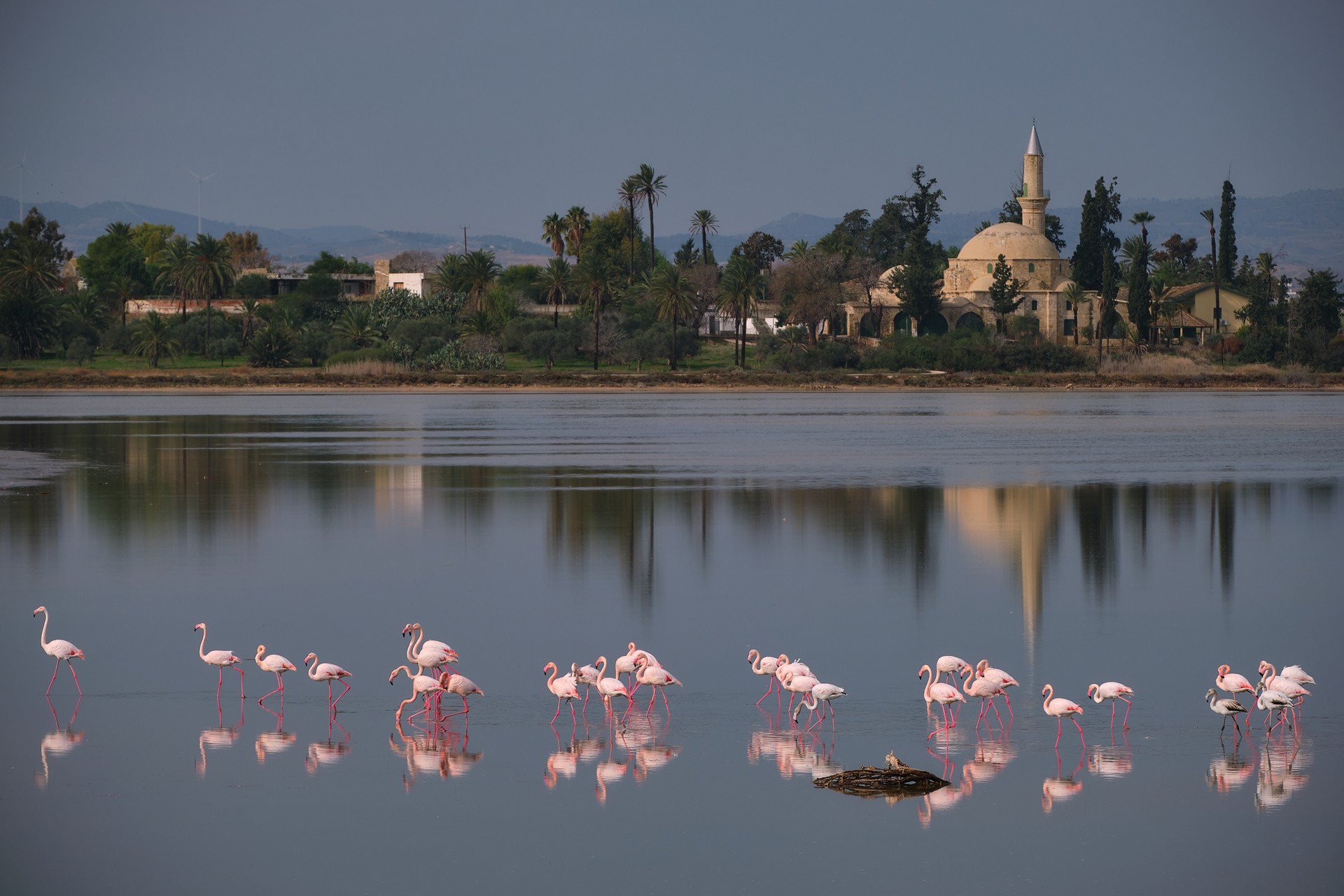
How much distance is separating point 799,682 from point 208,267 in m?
92.4

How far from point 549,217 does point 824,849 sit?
408 ft

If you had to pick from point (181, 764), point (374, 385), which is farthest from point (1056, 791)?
point (374, 385)

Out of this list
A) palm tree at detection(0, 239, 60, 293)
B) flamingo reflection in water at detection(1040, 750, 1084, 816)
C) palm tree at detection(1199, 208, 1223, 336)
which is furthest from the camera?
palm tree at detection(1199, 208, 1223, 336)

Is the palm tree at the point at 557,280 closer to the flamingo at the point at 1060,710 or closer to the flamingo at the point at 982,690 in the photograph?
the flamingo at the point at 982,690

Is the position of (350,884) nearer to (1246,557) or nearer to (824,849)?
(824,849)

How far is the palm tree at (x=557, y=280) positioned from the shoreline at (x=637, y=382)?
25.8 ft

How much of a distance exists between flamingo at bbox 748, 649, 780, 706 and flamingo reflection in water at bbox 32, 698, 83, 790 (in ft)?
17.2

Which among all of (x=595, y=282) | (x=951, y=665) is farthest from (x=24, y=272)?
(x=951, y=665)

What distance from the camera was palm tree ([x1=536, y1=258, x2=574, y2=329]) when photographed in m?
102

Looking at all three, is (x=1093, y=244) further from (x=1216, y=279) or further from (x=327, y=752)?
(x=327, y=752)

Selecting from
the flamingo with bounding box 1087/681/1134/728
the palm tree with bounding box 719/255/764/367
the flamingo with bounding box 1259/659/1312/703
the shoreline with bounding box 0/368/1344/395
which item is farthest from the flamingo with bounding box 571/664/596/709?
the palm tree with bounding box 719/255/764/367

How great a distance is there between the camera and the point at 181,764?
36.2ft

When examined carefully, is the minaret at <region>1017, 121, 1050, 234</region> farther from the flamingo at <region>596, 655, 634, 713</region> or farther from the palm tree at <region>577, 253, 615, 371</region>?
the flamingo at <region>596, 655, 634, 713</region>

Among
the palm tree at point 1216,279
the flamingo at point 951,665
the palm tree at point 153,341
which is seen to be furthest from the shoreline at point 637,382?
the flamingo at point 951,665
